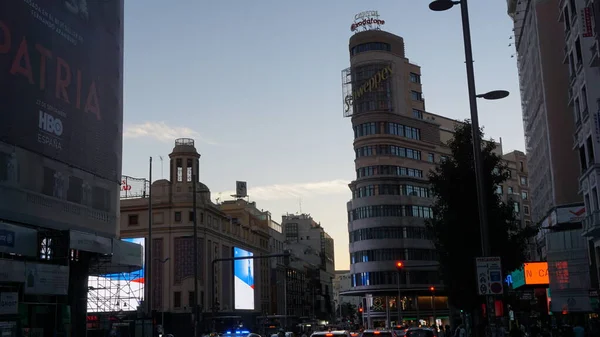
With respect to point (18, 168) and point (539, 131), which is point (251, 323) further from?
point (18, 168)

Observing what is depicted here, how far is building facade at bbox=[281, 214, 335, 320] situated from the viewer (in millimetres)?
132375

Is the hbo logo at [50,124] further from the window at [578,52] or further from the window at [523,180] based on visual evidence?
the window at [523,180]

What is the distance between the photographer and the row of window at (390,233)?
89625 mm

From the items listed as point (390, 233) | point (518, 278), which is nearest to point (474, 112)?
point (518, 278)

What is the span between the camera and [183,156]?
79.7m

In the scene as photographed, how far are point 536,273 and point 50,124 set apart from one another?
132 ft

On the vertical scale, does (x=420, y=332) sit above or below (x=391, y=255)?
below

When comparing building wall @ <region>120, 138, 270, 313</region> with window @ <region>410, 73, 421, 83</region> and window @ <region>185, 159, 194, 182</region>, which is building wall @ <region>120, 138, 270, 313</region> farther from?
window @ <region>410, 73, 421, 83</region>

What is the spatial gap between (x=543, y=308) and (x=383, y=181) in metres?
29.3

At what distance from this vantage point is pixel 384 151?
305 feet

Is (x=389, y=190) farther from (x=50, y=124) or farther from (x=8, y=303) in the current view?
(x=8, y=303)

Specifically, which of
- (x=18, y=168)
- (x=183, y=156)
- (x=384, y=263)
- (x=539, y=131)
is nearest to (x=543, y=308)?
(x=539, y=131)

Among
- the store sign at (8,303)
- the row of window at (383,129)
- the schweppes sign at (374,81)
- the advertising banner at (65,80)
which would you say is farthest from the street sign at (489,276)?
the schweppes sign at (374,81)

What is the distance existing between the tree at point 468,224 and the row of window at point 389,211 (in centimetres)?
5502
